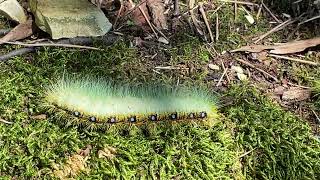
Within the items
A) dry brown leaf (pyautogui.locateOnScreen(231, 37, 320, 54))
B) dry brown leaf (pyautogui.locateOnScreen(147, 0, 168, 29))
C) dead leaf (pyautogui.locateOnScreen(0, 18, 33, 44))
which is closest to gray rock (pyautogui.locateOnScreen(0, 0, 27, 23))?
dead leaf (pyautogui.locateOnScreen(0, 18, 33, 44))

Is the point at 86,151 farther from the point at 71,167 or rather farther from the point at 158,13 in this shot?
the point at 158,13

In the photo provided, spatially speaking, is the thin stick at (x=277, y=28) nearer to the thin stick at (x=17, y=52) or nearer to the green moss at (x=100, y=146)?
the green moss at (x=100, y=146)

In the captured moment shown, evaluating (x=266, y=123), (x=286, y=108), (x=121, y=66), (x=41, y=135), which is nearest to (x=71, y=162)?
(x=41, y=135)

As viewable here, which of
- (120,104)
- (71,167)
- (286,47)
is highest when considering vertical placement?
(286,47)

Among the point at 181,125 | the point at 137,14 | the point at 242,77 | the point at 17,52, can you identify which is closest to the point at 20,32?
the point at 17,52

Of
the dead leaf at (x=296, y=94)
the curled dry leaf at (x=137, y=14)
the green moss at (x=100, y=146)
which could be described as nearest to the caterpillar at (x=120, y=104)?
the green moss at (x=100, y=146)

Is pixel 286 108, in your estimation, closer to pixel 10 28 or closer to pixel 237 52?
pixel 237 52

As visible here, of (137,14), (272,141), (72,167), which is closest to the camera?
(72,167)
